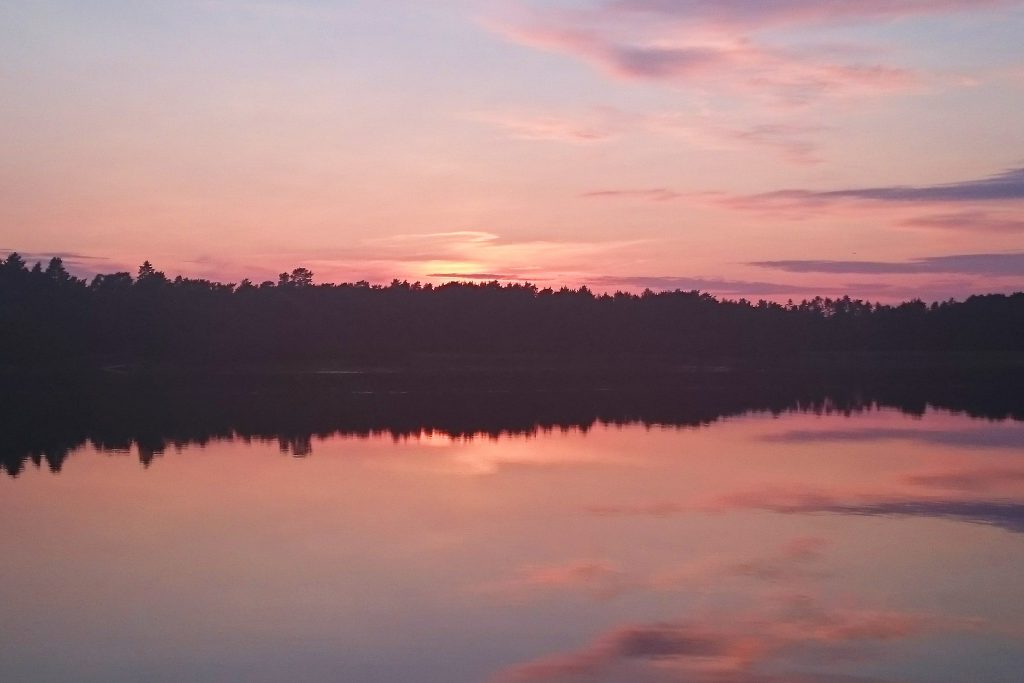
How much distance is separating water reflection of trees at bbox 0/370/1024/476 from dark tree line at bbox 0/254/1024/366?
10.4m

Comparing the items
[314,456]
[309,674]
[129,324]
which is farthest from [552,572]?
[129,324]

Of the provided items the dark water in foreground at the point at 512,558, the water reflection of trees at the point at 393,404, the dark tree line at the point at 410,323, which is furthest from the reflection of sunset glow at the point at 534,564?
the dark tree line at the point at 410,323

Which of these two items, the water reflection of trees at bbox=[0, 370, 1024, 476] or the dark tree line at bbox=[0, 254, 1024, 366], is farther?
the dark tree line at bbox=[0, 254, 1024, 366]

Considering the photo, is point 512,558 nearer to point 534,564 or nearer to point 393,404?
point 534,564

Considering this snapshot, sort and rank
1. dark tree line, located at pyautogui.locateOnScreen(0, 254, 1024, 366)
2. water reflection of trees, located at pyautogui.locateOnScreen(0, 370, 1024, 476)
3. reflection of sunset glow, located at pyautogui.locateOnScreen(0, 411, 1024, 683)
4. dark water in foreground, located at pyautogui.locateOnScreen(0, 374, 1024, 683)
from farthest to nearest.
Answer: dark tree line, located at pyautogui.locateOnScreen(0, 254, 1024, 366)
water reflection of trees, located at pyautogui.locateOnScreen(0, 370, 1024, 476)
reflection of sunset glow, located at pyautogui.locateOnScreen(0, 411, 1024, 683)
dark water in foreground, located at pyautogui.locateOnScreen(0, 374, 1024, 683)

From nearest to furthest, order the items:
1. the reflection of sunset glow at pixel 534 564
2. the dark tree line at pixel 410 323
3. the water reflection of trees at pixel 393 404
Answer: the reflection of sunset glow at pixel 534 564
the water reflection of trees at pixel 393 404
the dark tree line at pixel 410 323

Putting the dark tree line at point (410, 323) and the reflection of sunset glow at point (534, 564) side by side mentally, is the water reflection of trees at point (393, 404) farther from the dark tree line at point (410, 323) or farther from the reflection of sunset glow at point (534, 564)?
the dark tree line at point (410, 323)

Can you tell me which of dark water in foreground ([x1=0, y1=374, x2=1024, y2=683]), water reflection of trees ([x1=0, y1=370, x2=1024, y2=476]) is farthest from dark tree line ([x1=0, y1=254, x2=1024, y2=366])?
dark water in foreground ([x1=0, y1=374, x2=1024, y2=683])

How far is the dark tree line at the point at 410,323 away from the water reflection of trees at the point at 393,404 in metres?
10.4

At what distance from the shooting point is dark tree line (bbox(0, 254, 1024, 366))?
214ft

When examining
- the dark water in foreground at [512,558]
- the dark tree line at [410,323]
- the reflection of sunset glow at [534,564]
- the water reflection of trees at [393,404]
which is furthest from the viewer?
the dark tree line at [410,323]

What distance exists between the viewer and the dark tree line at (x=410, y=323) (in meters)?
65.1

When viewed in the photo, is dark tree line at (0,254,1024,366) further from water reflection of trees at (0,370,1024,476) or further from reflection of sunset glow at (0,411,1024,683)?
→ reflection of sunset glow at (0,411,1024,683)

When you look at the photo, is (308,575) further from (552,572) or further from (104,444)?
(104,444)
